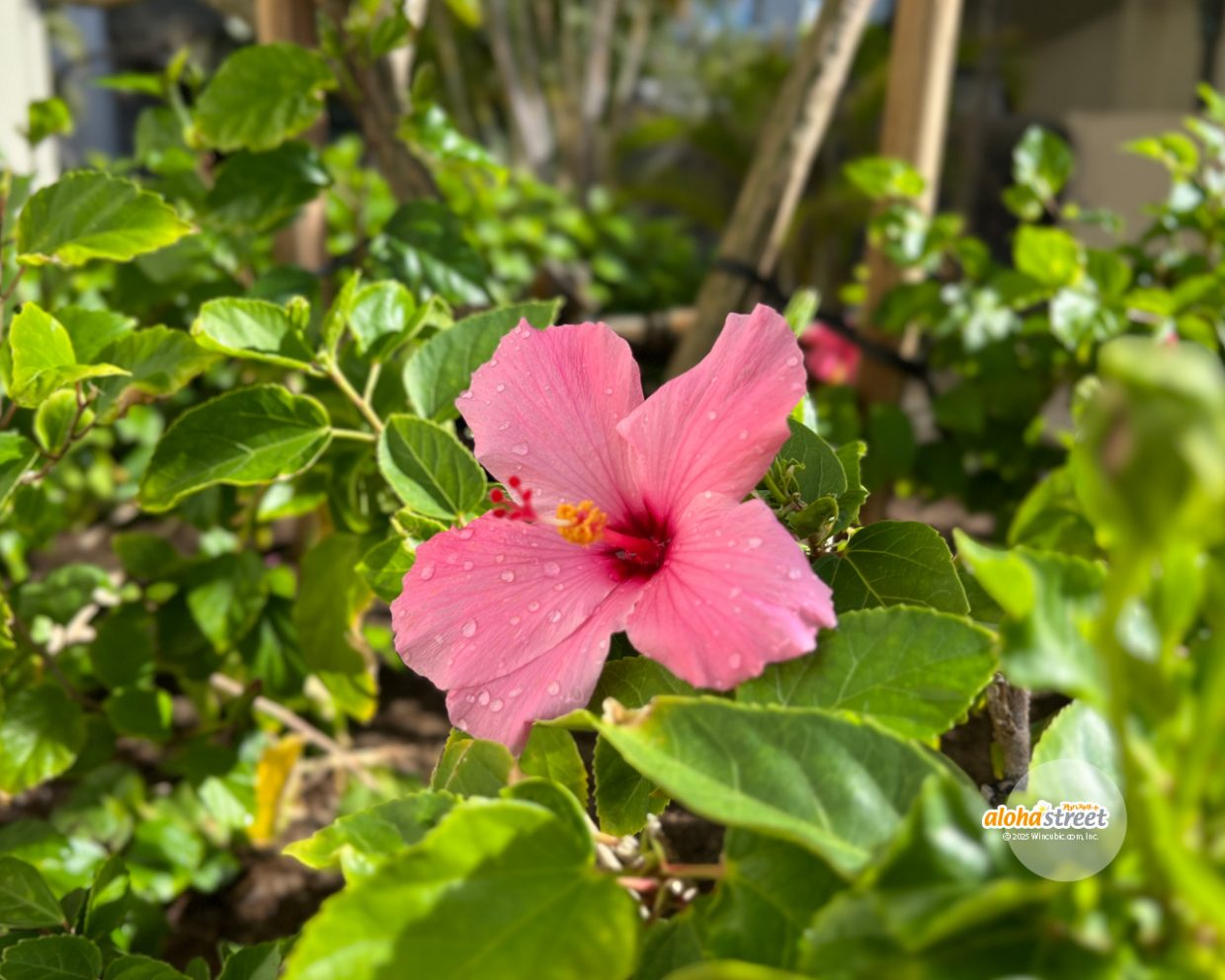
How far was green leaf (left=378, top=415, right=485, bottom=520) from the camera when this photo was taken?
61 centimetres

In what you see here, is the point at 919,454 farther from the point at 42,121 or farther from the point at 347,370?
the point at 42,121

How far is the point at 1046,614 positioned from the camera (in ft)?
0.99

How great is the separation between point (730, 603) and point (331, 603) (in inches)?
22.9

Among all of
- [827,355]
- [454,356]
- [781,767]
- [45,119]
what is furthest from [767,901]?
[827,355]

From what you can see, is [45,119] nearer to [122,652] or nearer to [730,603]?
[122,652]

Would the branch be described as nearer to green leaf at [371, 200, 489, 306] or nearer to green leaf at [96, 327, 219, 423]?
green leaf at [371, 200, 489, 306]

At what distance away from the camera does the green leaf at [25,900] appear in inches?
24.3

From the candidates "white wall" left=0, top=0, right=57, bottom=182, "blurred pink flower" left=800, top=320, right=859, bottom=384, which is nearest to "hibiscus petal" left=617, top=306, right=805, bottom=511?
"blurred pink flower" left=800, top=320, right=859, bottom=384

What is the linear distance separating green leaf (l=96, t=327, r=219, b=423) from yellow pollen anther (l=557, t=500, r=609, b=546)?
0.34 meters

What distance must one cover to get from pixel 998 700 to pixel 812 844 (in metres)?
0.24

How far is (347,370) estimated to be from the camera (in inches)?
32.9

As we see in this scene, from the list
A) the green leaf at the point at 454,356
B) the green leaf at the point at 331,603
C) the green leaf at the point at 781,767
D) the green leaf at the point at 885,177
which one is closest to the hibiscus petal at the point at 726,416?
the green leaf at the point at 781,767

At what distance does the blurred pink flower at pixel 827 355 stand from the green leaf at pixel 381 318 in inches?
49.9

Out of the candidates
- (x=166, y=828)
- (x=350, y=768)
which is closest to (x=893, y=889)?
(x=166, y=828)
